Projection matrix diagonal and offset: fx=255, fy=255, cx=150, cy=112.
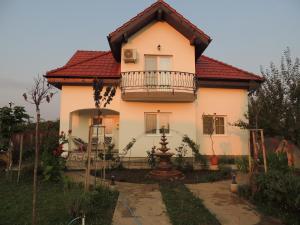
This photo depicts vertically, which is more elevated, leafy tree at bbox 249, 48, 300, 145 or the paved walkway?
leafy tree at bbox 249, 48, 300, 145

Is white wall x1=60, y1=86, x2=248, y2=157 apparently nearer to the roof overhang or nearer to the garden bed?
the garden bed

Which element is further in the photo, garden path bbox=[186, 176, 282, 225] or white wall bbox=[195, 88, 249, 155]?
white wall bbox=[195, 88, 249, 155]

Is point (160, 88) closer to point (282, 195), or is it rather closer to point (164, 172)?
point (164, 172)

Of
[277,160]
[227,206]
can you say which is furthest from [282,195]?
[277,160]

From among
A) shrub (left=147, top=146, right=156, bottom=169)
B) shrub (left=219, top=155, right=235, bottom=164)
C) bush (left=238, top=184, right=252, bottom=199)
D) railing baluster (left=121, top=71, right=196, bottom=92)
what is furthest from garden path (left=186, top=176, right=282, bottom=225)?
→ railing baluster (left=121, top=71, right=196, bottom=92)

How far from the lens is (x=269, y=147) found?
14969 mm

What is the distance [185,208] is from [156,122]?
7.80 m

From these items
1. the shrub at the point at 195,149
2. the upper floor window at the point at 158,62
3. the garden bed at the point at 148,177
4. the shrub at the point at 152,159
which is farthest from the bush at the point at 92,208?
the upper floor window at the point at 158,62

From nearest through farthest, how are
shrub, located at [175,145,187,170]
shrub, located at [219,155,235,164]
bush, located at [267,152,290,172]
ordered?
bush, located at [267,152,290,172] < shrub, located at [175,145,187,170] < shrub, located at [219,155,235,164]

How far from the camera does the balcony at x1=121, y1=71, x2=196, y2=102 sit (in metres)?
12.4

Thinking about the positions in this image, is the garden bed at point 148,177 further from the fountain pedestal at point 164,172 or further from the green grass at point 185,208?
the green grass at point 185,208

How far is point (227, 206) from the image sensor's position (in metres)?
6.24

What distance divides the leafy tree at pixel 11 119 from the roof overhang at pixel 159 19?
236 inches

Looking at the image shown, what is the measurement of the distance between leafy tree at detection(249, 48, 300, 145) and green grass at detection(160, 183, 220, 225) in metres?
3.51
